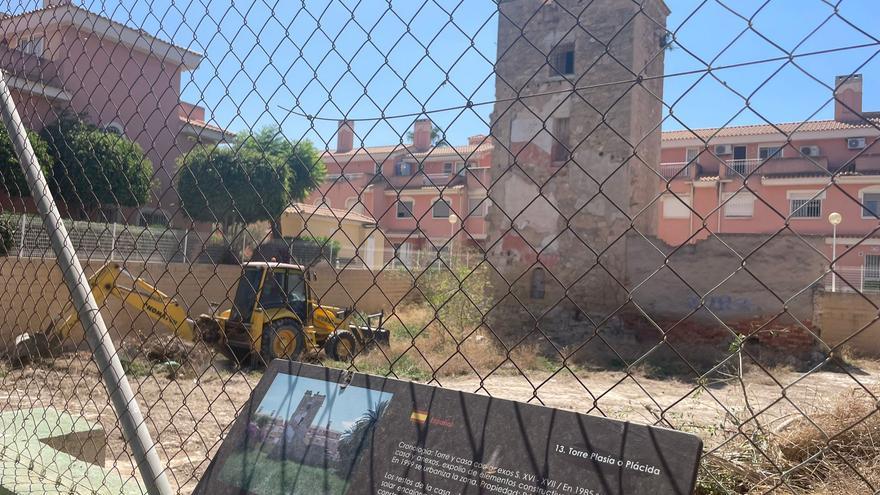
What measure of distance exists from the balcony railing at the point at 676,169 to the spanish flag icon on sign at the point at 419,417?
0.70 metres

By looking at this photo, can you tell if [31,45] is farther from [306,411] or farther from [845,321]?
[845,321]

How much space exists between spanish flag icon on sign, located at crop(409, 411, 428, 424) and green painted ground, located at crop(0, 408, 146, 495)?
54.0 inches

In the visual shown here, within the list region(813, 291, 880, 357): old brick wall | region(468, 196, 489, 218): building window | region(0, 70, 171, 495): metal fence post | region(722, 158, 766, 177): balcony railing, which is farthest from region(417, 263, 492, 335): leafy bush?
region(0, 70, 171, 495): metal fence post

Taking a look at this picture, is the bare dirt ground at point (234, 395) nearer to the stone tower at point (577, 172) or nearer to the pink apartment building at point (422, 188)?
the pink apartment building at point (422, 188)

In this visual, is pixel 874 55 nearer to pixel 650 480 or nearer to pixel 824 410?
pixel 650 480

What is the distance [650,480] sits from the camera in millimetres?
1173

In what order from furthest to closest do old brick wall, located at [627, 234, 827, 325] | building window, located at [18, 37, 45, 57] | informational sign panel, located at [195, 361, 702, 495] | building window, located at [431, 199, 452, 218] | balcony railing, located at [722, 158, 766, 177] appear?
old brick wall, located at [627, 234, 827, 325], building window, located at [18, 37, 45, 57], building window, located at [431, 199, 452, 218], balcony railing, located at [722, 158, 766, 177], informational sign panel, located at [195, 361, 702, 495]

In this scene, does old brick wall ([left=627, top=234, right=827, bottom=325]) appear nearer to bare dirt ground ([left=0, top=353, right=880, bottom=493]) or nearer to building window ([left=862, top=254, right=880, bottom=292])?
bare dirt ground ([left=0, top=353, right=880, bottom=493])

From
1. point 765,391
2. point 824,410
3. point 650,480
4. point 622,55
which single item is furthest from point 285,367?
point 622,55

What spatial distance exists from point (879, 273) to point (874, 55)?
1996cm

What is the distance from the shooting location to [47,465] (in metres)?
2.75

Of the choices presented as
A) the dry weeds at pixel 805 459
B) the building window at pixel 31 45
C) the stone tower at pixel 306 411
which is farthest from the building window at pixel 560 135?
the stone tower at pixel 306 411

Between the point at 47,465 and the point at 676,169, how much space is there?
1627 cm

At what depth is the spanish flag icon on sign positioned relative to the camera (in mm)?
1451
